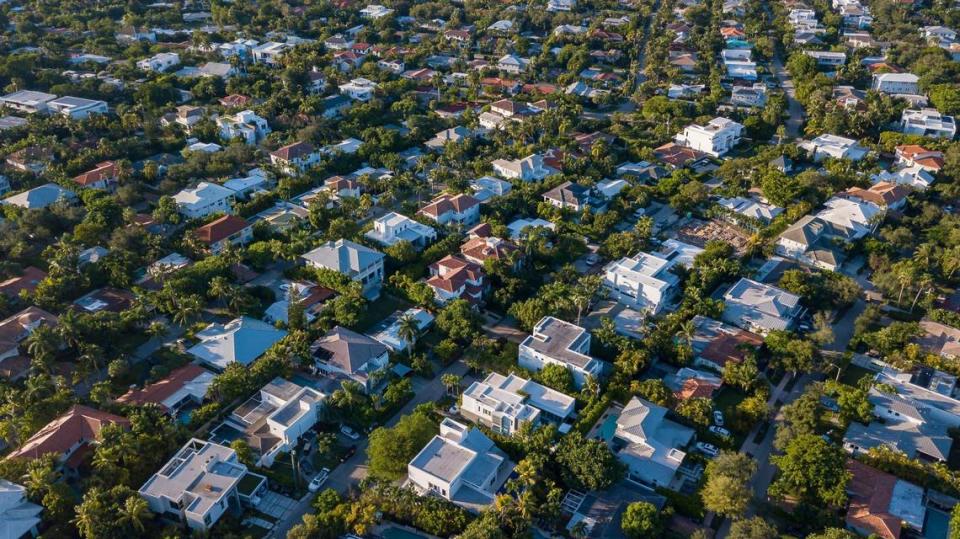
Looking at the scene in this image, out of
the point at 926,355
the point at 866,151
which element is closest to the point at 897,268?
the point at 926,355

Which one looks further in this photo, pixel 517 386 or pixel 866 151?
pixel 866 151

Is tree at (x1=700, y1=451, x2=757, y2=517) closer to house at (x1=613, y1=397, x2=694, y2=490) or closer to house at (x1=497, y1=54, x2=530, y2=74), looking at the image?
house at (x1=613, y1=397, x2=694, y2=490)

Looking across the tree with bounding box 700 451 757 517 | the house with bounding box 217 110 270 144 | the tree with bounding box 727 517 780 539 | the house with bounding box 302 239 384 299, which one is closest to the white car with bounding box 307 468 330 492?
the house with bounding box 302 239 384 299

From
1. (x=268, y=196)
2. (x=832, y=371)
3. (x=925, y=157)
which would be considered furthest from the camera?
(x=925, y=157)

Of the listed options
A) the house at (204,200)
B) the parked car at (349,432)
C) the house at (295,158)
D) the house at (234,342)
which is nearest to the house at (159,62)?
the house at (295,158)

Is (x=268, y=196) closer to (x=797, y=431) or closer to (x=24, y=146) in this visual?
(x=24, y=146)

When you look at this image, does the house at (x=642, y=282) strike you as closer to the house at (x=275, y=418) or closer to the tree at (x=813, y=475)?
the tree at (x=813, y=475)
